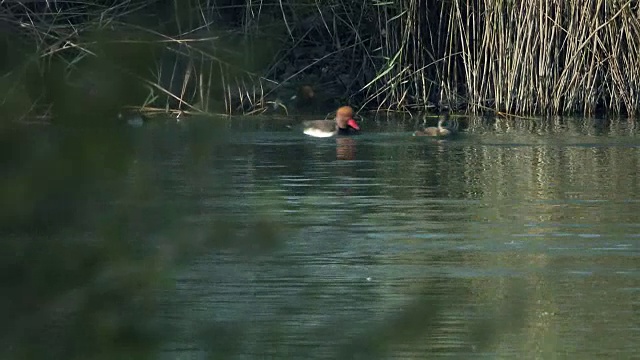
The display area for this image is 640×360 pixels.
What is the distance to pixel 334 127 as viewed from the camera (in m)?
11.3

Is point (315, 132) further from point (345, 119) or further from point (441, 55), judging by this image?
point (441, 55)

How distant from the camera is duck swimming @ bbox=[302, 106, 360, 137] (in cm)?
1128

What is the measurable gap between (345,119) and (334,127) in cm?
34

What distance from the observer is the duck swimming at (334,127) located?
37.0 feet

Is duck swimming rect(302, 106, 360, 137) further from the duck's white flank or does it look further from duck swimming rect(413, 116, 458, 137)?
duck swimming rect(413, 116, 458, 137)

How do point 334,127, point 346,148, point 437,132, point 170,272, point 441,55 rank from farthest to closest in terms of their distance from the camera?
point 441,55, point 334,127, point 437,132, point 346,148, point 170,272

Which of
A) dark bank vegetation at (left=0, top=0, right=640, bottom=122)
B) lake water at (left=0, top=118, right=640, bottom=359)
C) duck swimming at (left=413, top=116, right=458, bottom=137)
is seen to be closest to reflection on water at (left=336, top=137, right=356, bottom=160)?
duck swimming at (left=413, top=116, right=458, bottom=137)

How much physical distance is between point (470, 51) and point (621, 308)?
8.90m

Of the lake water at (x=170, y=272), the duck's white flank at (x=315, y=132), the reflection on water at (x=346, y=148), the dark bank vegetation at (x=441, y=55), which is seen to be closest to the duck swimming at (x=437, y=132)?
the reflection on water at (x=346, y=148)

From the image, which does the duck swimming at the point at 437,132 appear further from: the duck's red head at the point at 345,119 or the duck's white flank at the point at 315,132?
the duck's white flank at the point at 315,132

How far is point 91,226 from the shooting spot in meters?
1.69

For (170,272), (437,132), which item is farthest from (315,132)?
(170,272)

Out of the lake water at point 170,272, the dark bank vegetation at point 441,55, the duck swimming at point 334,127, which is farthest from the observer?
the dark bank vegetation at point 441,55

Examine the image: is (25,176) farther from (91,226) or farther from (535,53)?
(535,53)
